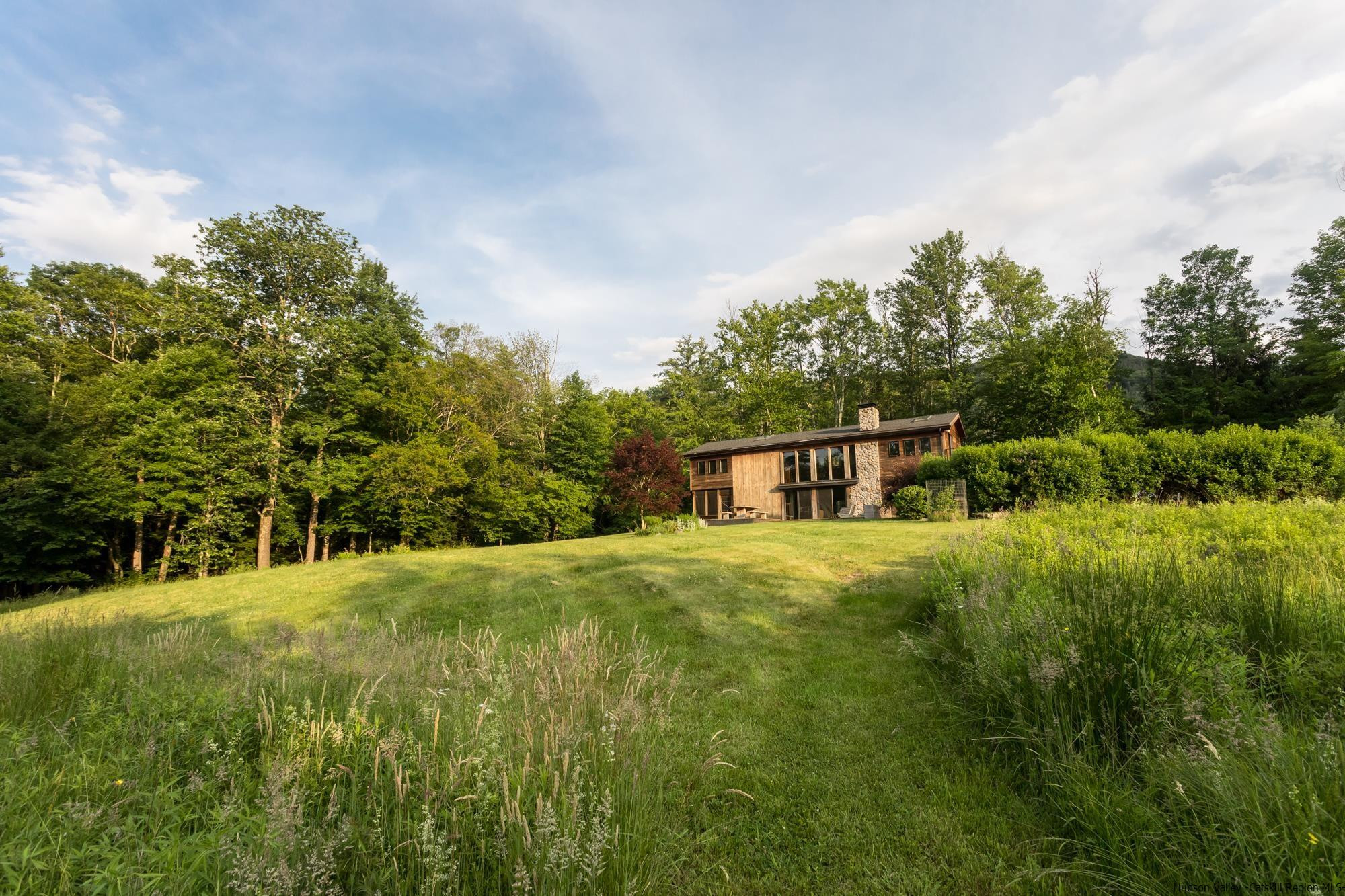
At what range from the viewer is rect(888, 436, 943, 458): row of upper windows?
2523 centimetres

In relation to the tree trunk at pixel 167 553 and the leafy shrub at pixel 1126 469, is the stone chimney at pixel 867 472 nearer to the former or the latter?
the leafy shrub at pixel 1126 469

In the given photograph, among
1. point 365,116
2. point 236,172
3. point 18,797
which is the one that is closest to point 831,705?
point 18,797

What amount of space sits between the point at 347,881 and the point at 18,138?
2395 centimetres

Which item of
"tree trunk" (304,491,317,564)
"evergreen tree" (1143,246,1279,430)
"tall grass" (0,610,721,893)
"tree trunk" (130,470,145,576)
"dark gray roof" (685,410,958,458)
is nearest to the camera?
"tall grass" (0,610,721,893)

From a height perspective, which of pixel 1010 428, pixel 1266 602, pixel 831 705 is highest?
pixel 1010 428

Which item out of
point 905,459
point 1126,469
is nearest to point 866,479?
point 905,459

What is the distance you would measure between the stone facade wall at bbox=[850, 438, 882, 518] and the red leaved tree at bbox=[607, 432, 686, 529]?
384 inches

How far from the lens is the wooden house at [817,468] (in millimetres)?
26078

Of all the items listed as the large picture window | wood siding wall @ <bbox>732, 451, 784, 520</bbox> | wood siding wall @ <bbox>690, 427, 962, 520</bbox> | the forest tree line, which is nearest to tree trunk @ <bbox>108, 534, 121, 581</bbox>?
the forest tree line

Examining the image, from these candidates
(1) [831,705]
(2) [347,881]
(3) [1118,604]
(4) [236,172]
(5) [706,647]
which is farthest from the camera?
(4) [236,172]

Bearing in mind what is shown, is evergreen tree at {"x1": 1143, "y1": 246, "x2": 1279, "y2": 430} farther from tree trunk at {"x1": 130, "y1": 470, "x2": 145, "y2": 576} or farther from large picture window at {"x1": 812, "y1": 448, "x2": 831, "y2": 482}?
tree trunk at {"x1": 130, "y1": 470, "x2": 145, "y2": 576}

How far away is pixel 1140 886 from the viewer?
2.31 meters

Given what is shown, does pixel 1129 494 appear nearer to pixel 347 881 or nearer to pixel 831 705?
pixel 831 705

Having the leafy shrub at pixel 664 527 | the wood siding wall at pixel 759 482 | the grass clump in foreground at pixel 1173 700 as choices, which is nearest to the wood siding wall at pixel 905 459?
the wood siding wall at pixel 759 482
